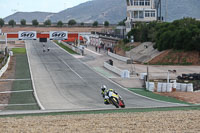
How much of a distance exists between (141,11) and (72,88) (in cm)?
5785

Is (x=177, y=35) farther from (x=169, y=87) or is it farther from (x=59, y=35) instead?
(x=169, y=87)

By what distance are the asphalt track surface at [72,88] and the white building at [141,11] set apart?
127 ft

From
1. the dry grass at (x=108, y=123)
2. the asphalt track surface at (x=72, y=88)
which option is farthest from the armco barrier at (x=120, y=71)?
the dry grass at (x=108, y=123)

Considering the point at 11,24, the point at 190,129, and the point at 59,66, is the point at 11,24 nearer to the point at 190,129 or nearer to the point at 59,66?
the point at 59,66

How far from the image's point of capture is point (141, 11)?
88.4 meters

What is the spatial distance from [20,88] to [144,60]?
2961 cm

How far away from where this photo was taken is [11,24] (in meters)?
168

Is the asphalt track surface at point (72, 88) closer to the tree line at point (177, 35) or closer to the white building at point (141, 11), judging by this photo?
the tree line at point (177, 35)

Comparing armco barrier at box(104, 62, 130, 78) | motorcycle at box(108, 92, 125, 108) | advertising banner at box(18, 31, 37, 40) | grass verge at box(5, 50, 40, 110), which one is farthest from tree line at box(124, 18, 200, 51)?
motorcycle at box(108, 92, 125, 108)

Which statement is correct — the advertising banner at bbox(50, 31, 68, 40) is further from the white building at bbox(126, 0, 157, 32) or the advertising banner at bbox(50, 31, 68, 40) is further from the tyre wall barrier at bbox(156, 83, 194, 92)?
the tyre wall barrier at bbox(156, 83, 194, 92)

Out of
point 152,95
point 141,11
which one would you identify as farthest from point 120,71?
point 141,11

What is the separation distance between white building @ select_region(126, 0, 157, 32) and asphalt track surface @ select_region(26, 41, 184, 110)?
38601mm

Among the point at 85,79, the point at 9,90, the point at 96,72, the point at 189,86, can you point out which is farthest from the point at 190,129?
the point at 96,72

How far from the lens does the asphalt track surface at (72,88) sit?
25188 millimetres
